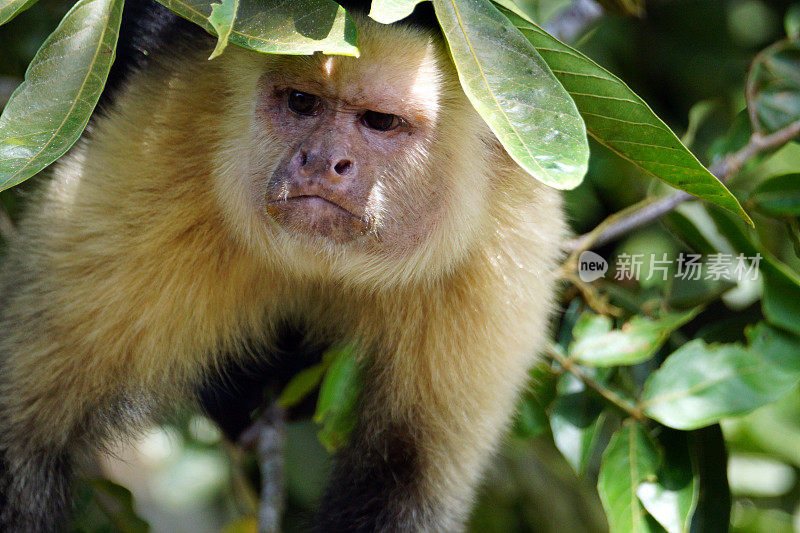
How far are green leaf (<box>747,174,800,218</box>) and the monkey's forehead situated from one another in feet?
3.18

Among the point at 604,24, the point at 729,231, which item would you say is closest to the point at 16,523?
the point at 729,231

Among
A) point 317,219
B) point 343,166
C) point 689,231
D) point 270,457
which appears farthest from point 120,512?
point 689,231

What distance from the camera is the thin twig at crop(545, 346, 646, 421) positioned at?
2.06 meters

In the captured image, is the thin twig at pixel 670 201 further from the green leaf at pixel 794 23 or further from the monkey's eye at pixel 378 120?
the monkey's eye at pixel 378 120

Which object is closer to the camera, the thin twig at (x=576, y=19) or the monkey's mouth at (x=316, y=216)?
the monkey's mouth at (x=316, y=216)

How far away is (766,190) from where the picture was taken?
221cm

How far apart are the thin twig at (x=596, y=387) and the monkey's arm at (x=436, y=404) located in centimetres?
14

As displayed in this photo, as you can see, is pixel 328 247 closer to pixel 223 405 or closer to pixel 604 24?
pixel 223 405

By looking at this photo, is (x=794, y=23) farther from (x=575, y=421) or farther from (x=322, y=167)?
(x=322, y=167)

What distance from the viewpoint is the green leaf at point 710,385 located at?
1.94m

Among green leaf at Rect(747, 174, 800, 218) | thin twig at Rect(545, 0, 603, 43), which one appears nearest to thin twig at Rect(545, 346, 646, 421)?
green leaf at Rect(747, 174, 800, 218)

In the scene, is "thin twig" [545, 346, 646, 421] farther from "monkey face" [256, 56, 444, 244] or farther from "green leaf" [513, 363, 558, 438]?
"monkey face" [256, 56, 444, 244]

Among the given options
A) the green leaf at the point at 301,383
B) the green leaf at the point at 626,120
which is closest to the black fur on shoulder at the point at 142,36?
the green leaf at the point at 626,120

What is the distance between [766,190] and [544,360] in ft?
2.43
